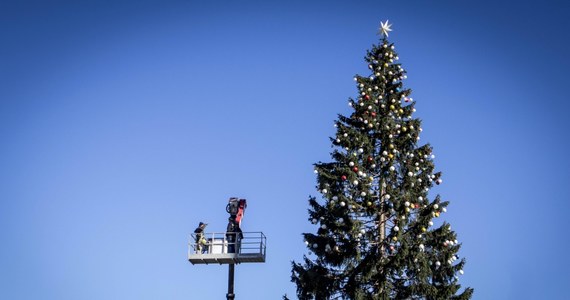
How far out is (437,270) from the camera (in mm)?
30344

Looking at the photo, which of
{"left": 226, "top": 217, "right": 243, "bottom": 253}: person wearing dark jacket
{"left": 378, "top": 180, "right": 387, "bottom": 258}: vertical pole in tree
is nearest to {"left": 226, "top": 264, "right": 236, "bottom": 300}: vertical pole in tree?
{"left": 226, "top": 217, "right": 243, "bottom": 253}: person wearing dark jacket

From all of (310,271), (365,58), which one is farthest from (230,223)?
(365,58)

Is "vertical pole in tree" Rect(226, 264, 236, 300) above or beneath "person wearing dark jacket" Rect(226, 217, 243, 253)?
beneath

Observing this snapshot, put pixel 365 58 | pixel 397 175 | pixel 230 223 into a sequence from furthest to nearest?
pixel 230 223, pixel 365 58, pixel 397 175

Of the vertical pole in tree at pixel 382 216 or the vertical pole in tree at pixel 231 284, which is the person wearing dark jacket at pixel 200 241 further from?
the vertical pole in tree at pixel 382 216

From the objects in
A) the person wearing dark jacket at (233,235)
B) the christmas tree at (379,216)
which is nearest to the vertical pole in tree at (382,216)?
the christmas tree at (379,216)

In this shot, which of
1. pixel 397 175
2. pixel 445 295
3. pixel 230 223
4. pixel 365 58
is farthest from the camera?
pixel 230 223

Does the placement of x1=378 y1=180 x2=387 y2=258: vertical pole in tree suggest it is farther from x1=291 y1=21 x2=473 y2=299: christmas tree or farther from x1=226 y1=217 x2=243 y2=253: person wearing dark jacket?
x1=226 y1=217 x2=243 y2=253: person wearing dark jacket

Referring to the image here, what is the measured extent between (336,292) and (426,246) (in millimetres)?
3804

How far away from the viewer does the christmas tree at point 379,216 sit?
98.4ft

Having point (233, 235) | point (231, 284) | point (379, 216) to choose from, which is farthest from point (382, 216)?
point (231, 284)

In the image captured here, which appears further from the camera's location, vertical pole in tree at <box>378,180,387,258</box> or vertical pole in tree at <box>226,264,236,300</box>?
vertical pole in tree at <box>226,264,236,300</box>

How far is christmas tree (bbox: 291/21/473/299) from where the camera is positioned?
30.0 metres

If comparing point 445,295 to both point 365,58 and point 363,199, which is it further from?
point 365,58
